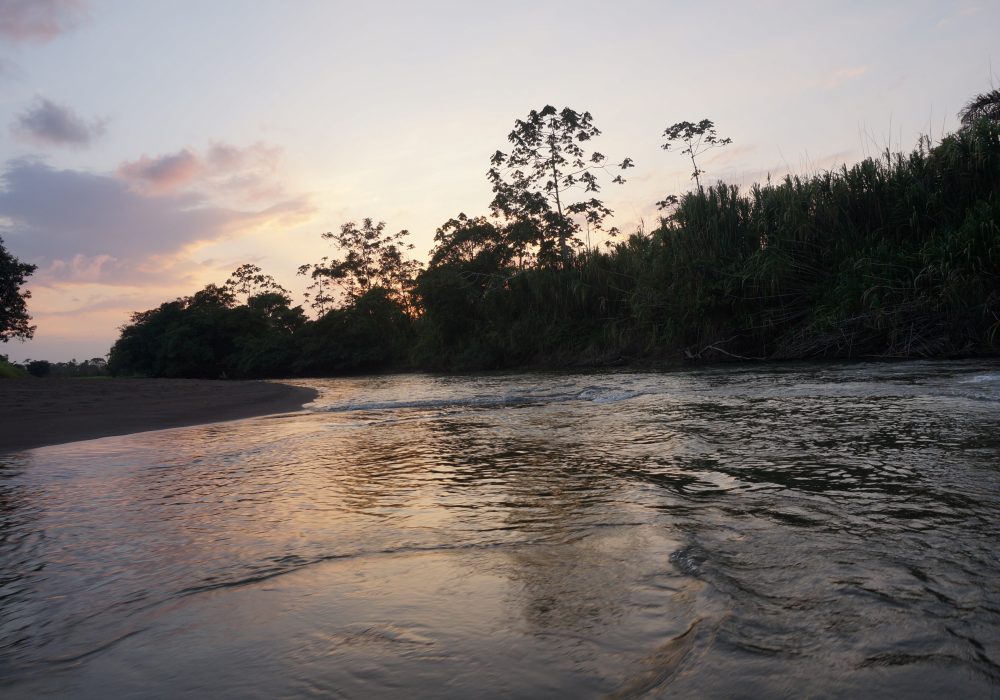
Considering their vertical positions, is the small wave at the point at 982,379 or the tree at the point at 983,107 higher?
the tree at the point at 983,107

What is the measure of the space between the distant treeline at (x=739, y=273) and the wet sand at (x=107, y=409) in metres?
9.77

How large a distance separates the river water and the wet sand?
307 centimetres

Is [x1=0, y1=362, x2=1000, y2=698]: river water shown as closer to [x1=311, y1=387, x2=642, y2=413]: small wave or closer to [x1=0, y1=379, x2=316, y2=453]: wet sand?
[x1=0, y1=379, x2=316, y2=453]: wet sand

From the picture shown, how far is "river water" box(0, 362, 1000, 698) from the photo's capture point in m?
1.38

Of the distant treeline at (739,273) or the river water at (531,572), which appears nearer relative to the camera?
the river water at (531,572)

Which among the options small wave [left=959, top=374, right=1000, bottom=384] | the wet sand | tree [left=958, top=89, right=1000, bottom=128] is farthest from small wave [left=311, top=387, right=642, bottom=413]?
tree [left=958, top=89, right=1000, bottom=128]

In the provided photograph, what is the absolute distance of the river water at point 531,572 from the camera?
138 centimetres

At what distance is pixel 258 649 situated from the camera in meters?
1.58

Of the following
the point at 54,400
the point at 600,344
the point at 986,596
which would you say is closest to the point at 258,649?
the point at 986,596

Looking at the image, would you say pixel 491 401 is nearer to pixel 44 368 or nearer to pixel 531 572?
pixel 531 572

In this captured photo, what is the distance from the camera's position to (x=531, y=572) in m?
1.99

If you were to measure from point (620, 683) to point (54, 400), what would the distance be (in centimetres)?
1084

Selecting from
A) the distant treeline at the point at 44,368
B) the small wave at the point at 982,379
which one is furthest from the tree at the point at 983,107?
the distant treeline at the point at 44,368

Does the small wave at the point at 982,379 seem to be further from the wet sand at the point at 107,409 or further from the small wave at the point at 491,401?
the wet sand at the point at 107,409
